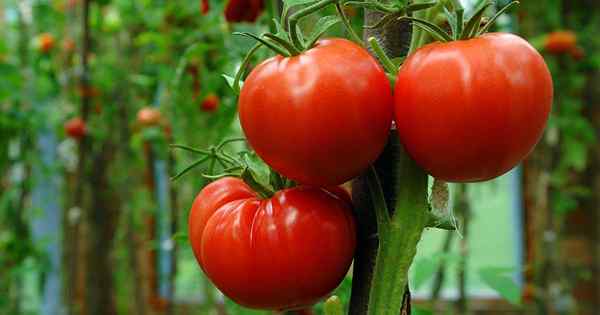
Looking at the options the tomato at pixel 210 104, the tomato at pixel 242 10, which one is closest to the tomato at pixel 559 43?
the tomato at pixel 210 104

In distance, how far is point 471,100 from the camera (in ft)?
1.01

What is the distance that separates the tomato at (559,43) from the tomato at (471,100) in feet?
4.73

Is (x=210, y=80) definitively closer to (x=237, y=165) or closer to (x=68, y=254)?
(x=237, y=165)

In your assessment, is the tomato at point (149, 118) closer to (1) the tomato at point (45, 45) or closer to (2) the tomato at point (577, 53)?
(1) the tomato at point (45, 45)

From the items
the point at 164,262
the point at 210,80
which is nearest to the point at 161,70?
the point at 210,80

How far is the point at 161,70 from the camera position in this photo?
1.50 m

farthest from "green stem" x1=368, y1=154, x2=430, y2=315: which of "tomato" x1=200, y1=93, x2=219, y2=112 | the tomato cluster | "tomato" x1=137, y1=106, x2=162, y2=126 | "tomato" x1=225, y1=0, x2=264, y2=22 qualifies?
"tomato" x1=137, y1=106, x2=162, y2=126

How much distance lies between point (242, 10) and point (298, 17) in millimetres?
399

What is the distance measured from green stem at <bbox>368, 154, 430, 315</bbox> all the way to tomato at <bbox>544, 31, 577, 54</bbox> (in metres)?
1.45

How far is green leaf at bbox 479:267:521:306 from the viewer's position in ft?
2.58

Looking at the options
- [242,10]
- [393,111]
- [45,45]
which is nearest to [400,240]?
[393,111]

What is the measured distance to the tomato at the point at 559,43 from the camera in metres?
1.65

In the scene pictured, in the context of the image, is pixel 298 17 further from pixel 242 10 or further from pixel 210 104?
pixel 210 104

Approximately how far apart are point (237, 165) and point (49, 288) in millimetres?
2548
